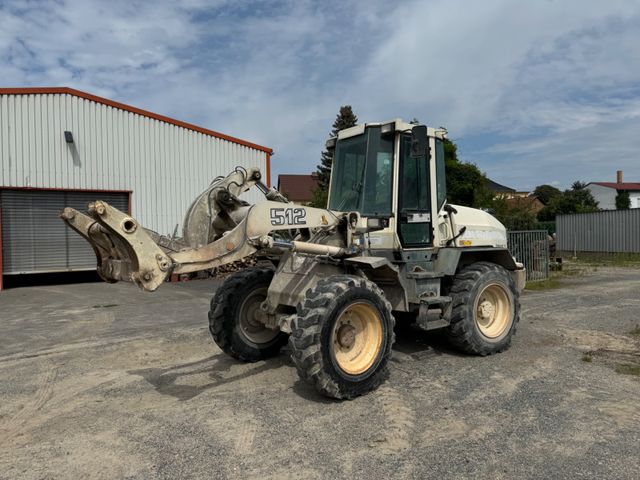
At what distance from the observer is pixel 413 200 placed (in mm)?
6477

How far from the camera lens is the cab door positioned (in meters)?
6.33

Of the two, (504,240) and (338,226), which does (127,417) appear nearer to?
(338,226)

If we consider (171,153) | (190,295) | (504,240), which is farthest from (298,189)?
(504,240)

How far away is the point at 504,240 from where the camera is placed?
782 centimetres

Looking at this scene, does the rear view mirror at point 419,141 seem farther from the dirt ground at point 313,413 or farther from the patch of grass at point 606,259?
the patch of grass at point 606,259

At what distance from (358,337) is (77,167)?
44.0 ft

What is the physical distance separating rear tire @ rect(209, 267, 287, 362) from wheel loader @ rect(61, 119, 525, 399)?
0.01 m

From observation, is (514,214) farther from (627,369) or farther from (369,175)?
(369,175)

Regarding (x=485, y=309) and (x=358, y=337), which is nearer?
(x=358, y=337)

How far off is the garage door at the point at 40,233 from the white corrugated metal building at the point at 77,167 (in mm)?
27

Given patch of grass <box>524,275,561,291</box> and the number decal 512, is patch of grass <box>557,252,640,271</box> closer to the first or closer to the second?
patch of grass <box>524,275,561,291</box>

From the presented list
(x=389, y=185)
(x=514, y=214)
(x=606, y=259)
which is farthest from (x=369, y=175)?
(x=606, y=259)

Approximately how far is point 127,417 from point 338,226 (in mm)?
2908

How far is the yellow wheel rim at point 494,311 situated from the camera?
6891mm
